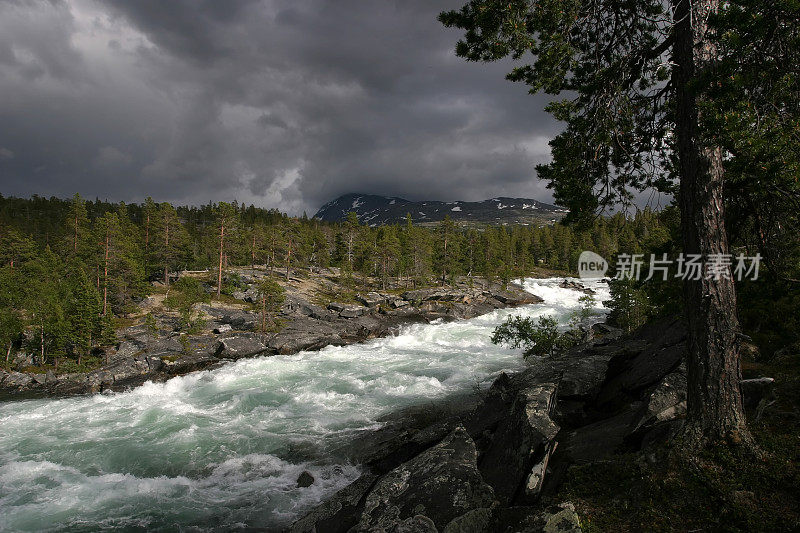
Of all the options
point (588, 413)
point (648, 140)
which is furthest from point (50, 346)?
point (648, 140)

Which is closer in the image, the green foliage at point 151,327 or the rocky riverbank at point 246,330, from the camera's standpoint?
the rocky riverbank at point 246,330

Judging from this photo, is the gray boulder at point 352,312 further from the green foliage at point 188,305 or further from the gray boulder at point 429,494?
the gray boulder at point 429,494

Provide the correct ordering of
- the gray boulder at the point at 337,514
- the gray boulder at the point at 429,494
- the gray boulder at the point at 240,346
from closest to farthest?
the gray boulder at the point at 429,494 < the gray boulder at the point at 337,514 < the gray boulder at the point at 240,346

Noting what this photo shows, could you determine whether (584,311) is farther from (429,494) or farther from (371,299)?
(371,299)

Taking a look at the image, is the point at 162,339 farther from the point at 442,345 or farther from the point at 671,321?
the point at 671,321

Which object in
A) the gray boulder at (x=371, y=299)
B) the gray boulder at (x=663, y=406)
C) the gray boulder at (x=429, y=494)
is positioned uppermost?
the gray boulder at (x=663, y=406)

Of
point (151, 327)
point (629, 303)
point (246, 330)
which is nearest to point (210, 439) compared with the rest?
point (151, 327)

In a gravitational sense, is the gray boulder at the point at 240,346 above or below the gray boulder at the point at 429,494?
below

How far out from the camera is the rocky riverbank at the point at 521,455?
6043mm

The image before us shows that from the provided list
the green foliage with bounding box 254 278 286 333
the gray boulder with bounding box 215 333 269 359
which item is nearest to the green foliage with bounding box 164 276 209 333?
the gray boulder with bounding box 215 333 269 359

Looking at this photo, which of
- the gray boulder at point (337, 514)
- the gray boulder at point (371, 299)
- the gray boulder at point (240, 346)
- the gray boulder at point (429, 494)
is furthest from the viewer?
the gray boulder at point (371, 299)

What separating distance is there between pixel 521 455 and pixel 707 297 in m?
4.41

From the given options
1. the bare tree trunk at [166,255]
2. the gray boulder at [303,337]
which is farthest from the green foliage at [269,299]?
the bare tree trunk at [166,255]

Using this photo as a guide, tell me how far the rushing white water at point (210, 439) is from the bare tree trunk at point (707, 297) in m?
10.5
